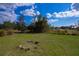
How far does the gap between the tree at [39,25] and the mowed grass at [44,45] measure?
0.05 m

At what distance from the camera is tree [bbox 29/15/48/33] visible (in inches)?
63.1

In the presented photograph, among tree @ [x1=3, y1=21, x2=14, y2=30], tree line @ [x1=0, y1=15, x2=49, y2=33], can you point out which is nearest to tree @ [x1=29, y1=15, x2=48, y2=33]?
tree line @ [x1=0, y1=15, x2=49, y2=33]

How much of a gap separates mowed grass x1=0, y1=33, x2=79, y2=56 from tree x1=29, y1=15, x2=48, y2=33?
0.05 metres

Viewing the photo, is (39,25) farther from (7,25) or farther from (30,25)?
(7,25)

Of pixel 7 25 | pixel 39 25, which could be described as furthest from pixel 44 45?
pixel 7 25

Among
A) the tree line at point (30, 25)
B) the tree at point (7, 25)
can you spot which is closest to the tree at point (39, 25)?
the tree line at point (30, 25)

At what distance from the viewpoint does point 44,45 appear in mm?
1579

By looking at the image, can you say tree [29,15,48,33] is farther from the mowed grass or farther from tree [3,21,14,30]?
tree [3,21,14,30]

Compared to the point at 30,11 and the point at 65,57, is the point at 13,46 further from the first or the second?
the point at 65,57

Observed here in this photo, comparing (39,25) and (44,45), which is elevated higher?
(39,25)

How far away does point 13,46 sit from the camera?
1.57 meters

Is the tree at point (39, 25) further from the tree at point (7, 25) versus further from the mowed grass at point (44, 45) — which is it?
the tree at point (7, 25)

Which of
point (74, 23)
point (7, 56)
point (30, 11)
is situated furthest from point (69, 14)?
point (7, 56)

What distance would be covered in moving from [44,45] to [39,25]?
0.19 metres
